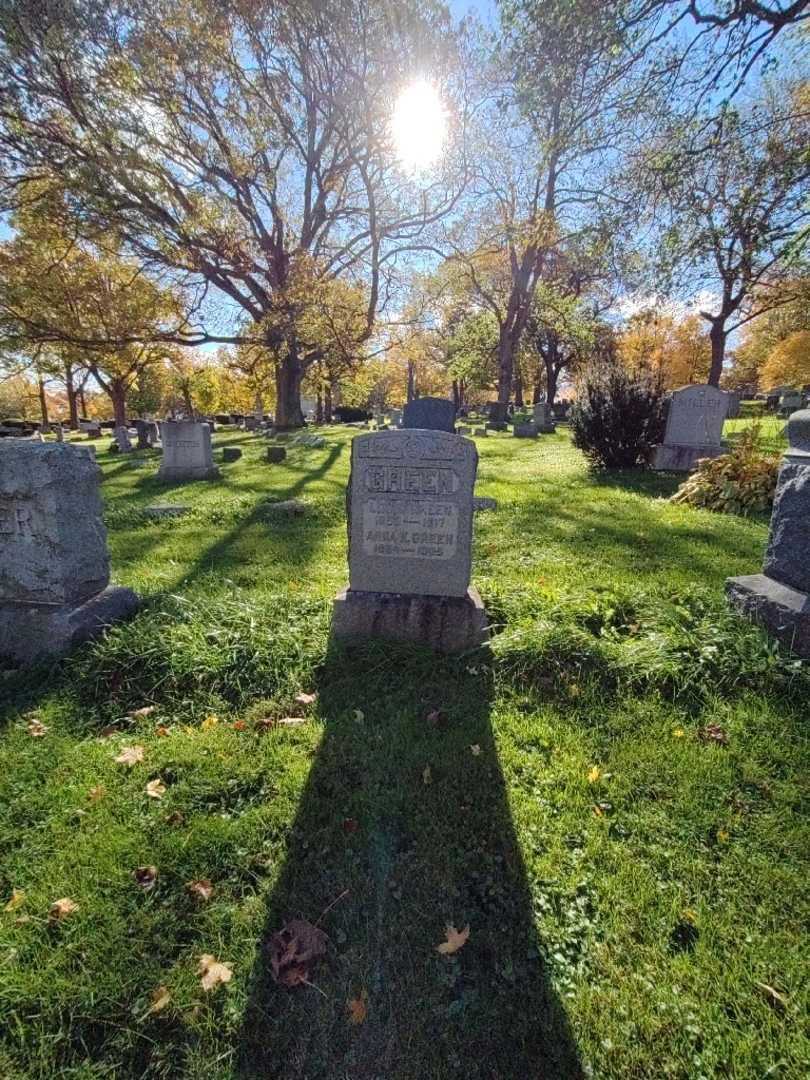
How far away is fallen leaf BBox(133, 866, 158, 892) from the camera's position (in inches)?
77.1

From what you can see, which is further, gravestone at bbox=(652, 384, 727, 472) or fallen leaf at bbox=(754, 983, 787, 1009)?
gravestone at bbox=(652, 384, 727, 472)

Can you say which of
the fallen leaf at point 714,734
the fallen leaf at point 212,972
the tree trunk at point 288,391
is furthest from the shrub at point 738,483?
the tree trunk at point 288,391

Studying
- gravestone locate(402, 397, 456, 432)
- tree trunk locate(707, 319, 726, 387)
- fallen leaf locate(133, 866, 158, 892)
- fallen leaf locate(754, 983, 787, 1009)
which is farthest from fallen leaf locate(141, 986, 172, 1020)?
tree trunk locate(707, 319, 726, 387)

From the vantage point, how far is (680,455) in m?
10.1

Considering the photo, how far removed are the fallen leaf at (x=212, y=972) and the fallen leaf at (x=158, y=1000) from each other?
10 cm

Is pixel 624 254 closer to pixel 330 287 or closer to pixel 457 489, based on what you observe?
pixel 457 489

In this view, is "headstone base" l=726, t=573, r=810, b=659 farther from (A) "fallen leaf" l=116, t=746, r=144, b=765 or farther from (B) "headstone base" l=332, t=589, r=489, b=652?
(A) "fallen leaf" l=116, t=746, r=144, b=765

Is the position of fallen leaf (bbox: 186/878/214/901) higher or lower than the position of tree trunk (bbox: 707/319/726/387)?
lower

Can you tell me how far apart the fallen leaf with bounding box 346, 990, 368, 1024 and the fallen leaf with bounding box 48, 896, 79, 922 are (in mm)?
1096

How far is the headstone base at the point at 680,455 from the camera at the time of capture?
998cm

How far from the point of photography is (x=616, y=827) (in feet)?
7.28

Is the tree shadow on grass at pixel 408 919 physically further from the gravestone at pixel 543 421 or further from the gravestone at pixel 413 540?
the gravestone at pixel 543 421

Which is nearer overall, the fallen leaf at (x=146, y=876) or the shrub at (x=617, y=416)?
the fallen leaf at (x=146, y=876)

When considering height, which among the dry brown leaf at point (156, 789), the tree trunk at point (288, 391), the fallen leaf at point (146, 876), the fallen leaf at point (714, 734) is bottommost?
the fallen leaf at point (146, 876)
